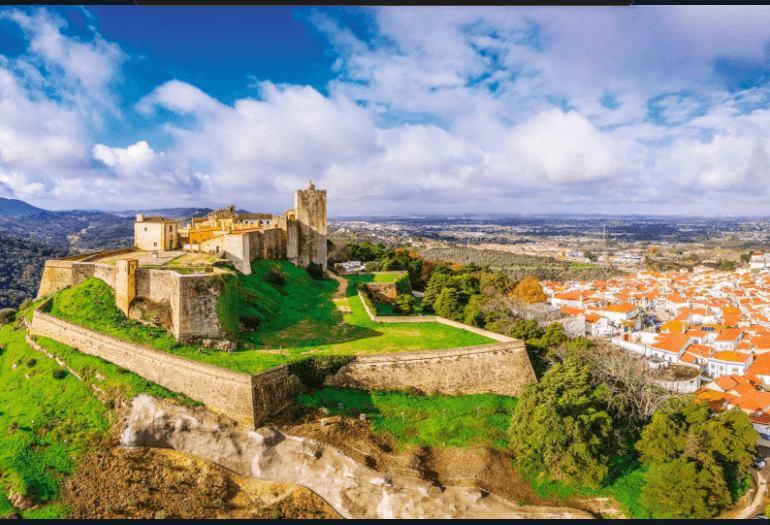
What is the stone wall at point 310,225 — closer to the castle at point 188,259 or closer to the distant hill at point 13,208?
the castle at point 188,259

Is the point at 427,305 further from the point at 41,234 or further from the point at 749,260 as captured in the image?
the point at 41,234

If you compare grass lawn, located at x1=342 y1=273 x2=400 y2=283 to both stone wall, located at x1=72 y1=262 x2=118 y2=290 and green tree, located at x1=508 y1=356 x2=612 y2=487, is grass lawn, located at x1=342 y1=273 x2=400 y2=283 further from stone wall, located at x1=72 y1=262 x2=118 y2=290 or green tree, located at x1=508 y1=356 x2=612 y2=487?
green tree, located at x1=508 y1=356 x2=612 y2=487

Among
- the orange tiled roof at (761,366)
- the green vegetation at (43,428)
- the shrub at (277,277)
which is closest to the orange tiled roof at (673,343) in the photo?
the orange tiled roof at (761,366)

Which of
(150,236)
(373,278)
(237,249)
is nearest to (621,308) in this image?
(373,278)

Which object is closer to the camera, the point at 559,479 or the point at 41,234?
the point at 559,479

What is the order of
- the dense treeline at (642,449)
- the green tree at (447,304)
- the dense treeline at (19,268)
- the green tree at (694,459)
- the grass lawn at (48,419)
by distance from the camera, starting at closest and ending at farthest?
the grass lawn at (48,419), the green tree at (694,459), the dense treeline at (642,449), the green tree at (447,304), the dense treeline at (19,268)

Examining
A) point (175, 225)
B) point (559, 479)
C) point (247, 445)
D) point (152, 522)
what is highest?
point (175, 225)

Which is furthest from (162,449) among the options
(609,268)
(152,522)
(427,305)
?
(609,268)
